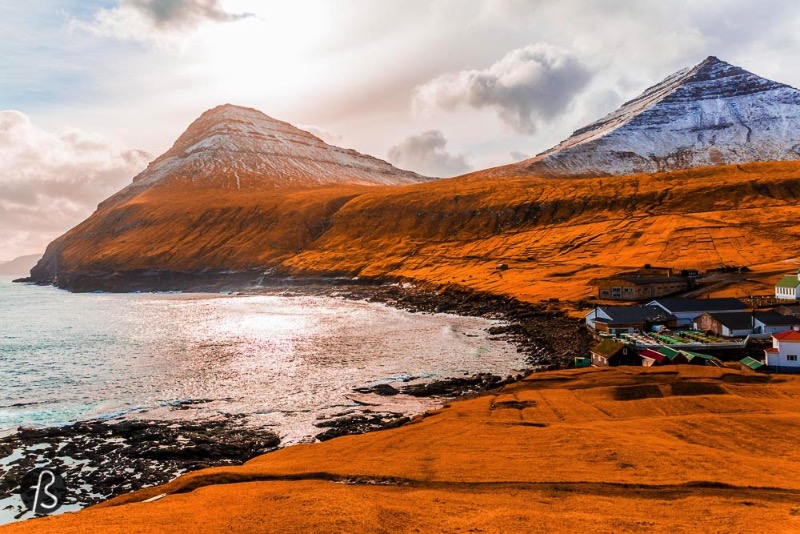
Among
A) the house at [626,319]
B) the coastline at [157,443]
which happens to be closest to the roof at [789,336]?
the house at [626,319]

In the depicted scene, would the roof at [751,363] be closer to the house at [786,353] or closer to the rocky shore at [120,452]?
the house at [786,353]

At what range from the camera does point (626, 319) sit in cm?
7931

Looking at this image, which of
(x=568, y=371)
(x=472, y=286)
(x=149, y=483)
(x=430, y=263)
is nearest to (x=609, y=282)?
(x=472, y=286)

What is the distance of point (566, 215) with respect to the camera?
190m

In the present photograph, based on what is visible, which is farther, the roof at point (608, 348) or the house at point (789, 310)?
the house at point (789, 310)

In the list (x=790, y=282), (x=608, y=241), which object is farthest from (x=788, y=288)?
(x=608, y=241)

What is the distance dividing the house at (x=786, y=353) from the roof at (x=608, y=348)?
51.0ft

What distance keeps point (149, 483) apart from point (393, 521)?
21721 mm

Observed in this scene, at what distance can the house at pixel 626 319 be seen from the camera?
78312mm

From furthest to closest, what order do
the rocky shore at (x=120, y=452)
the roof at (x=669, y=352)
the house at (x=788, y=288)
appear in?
1. the house at (x=788, y=288)
2. the roof at (x=669, y=352)
3. the rocky shore at (x=120, y=452)

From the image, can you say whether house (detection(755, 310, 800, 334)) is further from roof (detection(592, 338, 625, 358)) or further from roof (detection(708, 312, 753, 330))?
roof (detection(592, 338, 625, 358))

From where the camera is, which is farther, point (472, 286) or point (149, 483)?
point (472, 286)

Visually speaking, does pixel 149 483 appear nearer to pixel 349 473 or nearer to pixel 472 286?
pixel 349 473

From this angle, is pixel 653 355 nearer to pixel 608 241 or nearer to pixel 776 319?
pixel 776 319
